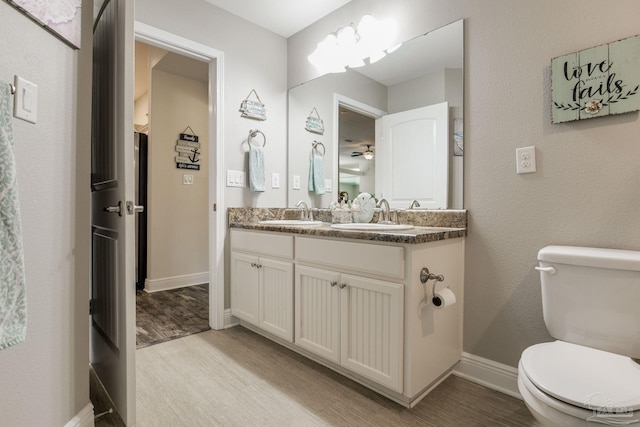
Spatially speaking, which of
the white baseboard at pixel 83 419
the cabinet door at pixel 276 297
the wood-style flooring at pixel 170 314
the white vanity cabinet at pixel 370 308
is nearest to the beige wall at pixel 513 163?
the white vanity cabinet at pixel 370 308

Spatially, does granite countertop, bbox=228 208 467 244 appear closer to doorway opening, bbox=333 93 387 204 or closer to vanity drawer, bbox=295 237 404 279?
vanity drawer, bbox=295 237 404 279

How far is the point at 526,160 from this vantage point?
1.55 m

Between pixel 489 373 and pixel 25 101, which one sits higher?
pixel 25 101

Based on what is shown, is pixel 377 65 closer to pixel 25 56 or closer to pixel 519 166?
pixel 519 166

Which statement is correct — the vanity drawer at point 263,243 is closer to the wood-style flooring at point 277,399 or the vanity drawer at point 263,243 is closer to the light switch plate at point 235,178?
the light switch plate at point 235,178

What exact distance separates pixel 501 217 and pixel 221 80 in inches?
81.8

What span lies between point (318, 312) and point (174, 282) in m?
2.45

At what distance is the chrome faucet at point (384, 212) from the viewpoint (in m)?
1.99

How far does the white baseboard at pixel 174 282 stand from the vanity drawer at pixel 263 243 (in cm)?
155

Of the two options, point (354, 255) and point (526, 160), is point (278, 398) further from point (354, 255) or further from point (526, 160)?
point (526, 160)

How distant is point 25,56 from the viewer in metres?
1.00

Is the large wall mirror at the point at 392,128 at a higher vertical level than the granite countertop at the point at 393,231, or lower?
higher

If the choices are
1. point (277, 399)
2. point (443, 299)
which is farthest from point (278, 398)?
point (443, 299)

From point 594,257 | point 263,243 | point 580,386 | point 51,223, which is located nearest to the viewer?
point 580,386
